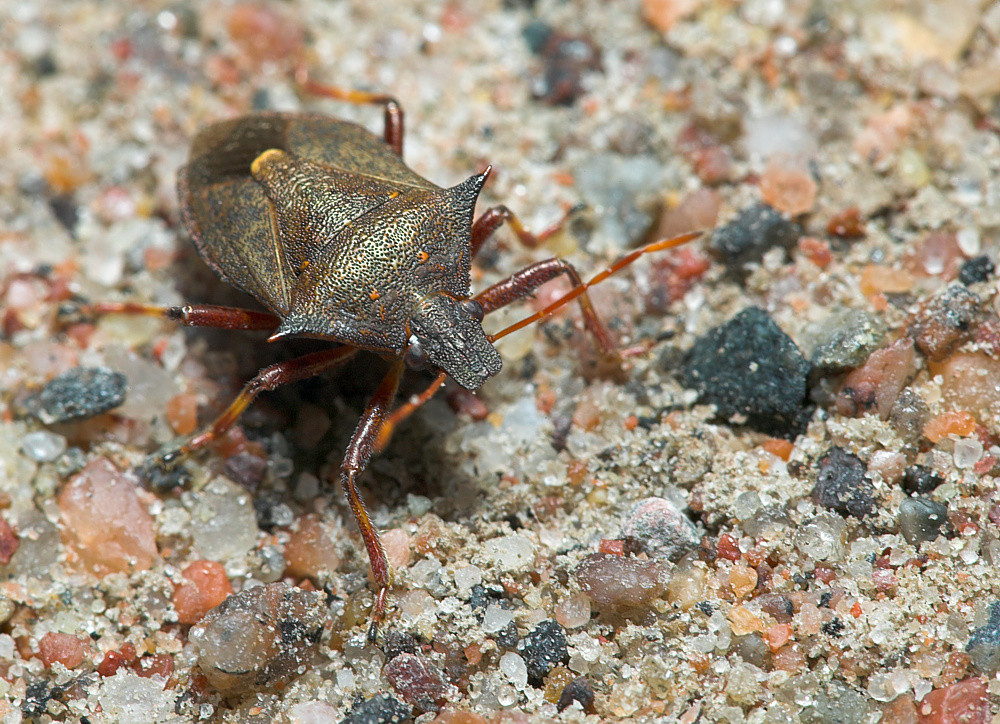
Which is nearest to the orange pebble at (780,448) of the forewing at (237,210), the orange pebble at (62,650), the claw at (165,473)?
the forewing at (237,210)

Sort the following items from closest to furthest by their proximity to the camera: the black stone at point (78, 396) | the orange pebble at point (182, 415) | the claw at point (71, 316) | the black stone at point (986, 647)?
the black stone at point (986, 647) → the black stone at point (78, 396) → the orange pebble at point (182, 415) → the claw at point (71, 316)

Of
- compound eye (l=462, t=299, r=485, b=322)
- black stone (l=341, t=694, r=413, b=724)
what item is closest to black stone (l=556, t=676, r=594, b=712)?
black stone (l=341, t=694, r=413, b=724)

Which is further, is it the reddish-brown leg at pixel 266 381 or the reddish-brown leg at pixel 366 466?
the reddish-brown leg at pixel 266 381

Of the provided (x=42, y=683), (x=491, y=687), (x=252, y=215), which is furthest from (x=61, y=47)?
(x=491, y=687)

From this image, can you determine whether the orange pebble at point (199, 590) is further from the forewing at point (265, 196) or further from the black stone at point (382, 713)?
the forewing at point (265, 196)

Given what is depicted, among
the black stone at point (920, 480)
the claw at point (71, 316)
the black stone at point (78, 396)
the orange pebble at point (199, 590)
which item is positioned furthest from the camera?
the claw at point (71, 316)

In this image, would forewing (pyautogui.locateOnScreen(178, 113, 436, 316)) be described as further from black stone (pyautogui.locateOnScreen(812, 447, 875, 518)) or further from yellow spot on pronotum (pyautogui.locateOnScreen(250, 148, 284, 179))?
black stone (pyautogui.locateOnScreen(812, 447, 875, 518))
